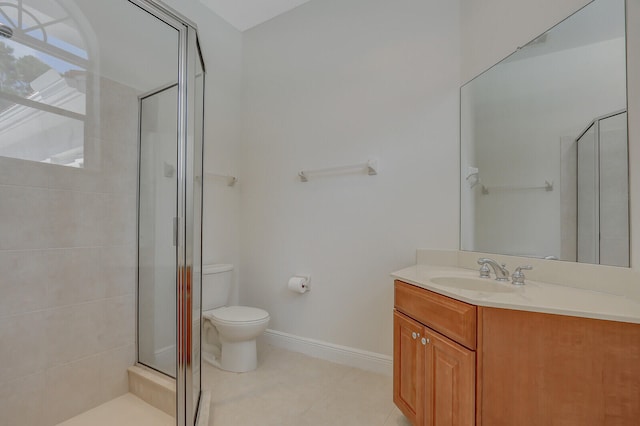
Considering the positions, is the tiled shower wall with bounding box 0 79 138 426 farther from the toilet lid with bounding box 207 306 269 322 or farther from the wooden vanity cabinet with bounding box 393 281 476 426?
the wooden vanity cabinet with bounding box 393 281 476 426

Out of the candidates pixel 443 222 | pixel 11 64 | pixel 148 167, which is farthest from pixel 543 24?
pixel 11 64

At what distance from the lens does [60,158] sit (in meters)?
1.56

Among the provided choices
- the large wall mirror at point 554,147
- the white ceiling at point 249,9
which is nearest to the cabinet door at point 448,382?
the large wall mirror at point 554,147

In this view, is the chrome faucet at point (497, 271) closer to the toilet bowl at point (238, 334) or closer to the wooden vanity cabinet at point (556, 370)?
the wooden vanity cabinet at point (556, 370)

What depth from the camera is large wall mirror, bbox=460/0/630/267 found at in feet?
4.09

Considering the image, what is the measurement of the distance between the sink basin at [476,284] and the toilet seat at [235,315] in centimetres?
123

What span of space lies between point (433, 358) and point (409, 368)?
22 centimetres

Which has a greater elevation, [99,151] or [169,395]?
[99,151]

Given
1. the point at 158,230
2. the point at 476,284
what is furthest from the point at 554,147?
the point at 158,230

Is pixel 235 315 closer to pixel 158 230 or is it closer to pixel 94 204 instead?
pixel 158 230

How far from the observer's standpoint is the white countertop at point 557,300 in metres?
0.95

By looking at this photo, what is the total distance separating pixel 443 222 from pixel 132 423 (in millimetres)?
2069

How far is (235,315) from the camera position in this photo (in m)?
2.17

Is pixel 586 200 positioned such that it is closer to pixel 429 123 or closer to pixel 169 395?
pixel 429 123
